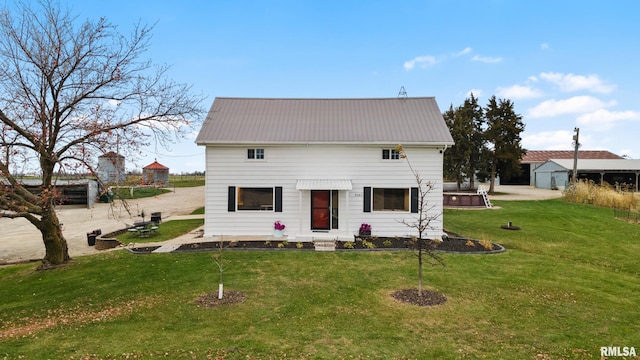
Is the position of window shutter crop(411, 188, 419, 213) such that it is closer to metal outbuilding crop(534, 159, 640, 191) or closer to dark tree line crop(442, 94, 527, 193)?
dark tree line crop(442, 94, 527, 193)

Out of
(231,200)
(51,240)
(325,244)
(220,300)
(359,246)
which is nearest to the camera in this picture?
(220,300)

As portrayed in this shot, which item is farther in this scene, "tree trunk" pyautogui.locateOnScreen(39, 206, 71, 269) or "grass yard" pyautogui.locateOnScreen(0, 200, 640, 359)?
"tree trunk" pyautogui.locateOnScreen(39, 206, 71, 269)

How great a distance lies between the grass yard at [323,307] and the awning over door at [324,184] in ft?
9.05

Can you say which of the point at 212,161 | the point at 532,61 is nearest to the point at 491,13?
the point at 532,61

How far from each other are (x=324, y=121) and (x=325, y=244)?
579 cm

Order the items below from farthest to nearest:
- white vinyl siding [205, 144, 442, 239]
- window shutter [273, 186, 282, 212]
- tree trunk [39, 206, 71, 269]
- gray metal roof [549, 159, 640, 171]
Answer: gray metal roof [549, 159, 640, 171], window shutter [273, 186, 282, 212], white vinyl siding [205, 144, 442, 239], tree trunk [39, 206, 71, 269]

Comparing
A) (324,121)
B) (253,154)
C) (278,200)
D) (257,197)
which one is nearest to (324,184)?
(278,200)

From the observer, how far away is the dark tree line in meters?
32.5

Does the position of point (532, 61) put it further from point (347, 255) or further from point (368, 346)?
point (368, 346)

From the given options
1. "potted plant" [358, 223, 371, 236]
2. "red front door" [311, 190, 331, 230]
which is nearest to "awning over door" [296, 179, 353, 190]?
"red front door" [311, 190, 331, 230]

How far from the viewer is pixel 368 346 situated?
→ 211 inches

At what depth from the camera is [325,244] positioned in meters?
12.5

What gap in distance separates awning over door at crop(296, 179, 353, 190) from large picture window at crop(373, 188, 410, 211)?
144cm

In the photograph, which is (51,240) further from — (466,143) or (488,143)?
(488,143)
